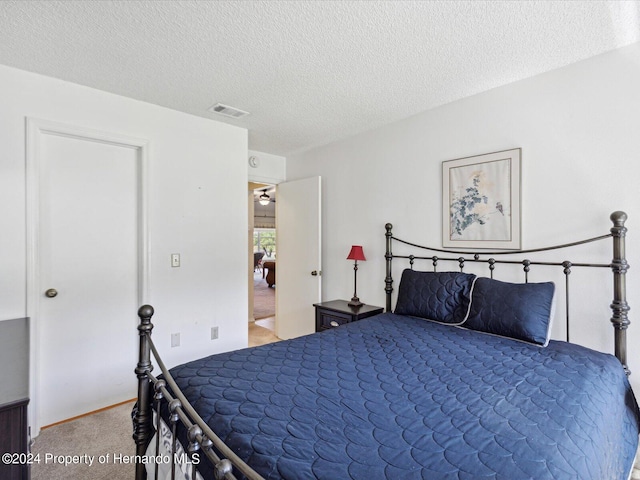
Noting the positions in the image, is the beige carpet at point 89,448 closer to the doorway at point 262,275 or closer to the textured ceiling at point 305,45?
the doorway at point 262,275

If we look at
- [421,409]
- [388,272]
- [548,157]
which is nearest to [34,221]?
[421,409]

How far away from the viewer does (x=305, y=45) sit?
196 centimetres

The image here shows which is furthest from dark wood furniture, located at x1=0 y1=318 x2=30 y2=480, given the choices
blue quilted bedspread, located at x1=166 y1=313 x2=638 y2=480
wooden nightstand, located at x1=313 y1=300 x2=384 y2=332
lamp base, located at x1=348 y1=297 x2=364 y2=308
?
lamp base, located at x1=348 y1=297 x2=364 y2=308

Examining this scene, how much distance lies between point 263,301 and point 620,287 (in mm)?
6034

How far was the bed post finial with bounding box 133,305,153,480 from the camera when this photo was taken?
5.01 feet

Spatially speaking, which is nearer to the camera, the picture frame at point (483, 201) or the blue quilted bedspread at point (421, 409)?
the blue quilted bedspread at point (421, 409)

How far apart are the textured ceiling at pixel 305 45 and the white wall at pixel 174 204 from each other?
16 cm

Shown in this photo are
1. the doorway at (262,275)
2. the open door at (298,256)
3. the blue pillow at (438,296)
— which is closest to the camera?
the blue pillow at (438,296)

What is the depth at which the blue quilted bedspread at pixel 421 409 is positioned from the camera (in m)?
0.97

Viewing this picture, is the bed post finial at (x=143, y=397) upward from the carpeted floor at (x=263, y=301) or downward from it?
upward

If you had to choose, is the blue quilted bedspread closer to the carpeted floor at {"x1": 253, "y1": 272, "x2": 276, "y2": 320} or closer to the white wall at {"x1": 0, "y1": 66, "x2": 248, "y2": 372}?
the white wall at {"x1": 0, "y1": 66, "x2": 248, "y2": 372}

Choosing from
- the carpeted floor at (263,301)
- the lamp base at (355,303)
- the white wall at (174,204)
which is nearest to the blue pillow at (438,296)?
the lamp base at (355,303)

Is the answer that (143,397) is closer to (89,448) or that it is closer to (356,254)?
(89,448)

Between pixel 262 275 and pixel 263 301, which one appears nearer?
pixel 263 301
